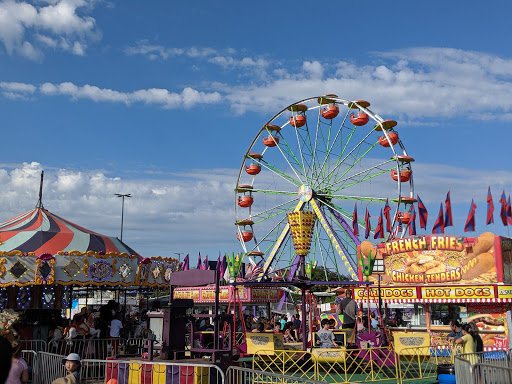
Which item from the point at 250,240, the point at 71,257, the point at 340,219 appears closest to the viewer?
the point at 71,257

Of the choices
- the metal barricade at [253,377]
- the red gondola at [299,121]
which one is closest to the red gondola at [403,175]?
the red gondola at [299,121]

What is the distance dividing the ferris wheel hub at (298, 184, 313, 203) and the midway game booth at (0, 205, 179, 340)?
11.9 meters

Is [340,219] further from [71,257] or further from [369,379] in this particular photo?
[369,379]

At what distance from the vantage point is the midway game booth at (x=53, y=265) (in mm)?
15750

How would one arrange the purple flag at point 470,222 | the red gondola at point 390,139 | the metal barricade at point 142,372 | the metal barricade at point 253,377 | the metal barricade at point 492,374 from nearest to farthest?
the metal barricade at point 253,377 < the metal barricade at point 492,374 < the metal barricade at point 142,372 < the purple flag at point 470,222 < the red gondola at point 390,139

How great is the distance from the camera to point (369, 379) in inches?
429

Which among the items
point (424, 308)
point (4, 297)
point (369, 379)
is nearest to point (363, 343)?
point (369, 379)

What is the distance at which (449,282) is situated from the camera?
19734 millimetres

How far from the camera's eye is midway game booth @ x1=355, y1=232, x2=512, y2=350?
1867 centimetres

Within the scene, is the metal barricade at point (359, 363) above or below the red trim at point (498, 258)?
below

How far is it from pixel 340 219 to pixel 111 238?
13.6 metres

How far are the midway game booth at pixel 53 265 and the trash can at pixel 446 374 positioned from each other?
395 inches

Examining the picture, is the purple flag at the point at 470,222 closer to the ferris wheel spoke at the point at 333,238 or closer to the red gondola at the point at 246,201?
the ferris wheel spoke at the point at 333,238

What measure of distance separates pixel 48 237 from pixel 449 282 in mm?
13747
